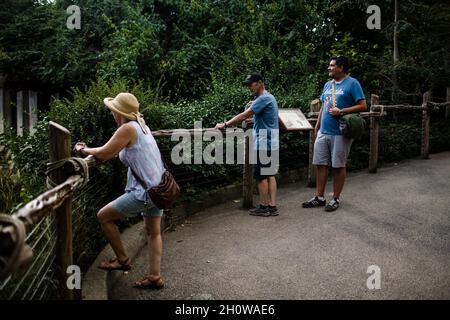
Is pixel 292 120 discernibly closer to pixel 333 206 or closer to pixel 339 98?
pixel 339 98

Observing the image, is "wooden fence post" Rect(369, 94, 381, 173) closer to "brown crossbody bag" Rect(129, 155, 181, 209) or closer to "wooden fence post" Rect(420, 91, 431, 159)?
"wooden fence post" Rect(420, 91, 431, 159)

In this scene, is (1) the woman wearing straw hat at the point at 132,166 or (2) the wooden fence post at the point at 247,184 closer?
(1) the woman wearing straw hat at the point at 132,166

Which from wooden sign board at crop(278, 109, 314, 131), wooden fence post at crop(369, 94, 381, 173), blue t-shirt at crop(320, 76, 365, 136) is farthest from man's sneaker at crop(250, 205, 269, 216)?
wooden fence post at crop(369, 94, 381, 173)

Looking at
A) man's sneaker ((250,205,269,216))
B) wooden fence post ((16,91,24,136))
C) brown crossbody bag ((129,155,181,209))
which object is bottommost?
man's sneaker ((250,205,269,216))

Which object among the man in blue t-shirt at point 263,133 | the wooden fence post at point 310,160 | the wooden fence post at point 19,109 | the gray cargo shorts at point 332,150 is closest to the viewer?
the man in blue t-shirt at point 263,133

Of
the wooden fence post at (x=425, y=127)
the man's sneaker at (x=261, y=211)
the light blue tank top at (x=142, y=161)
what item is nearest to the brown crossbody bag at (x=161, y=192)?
the light blue tank top at (x=142, y=161)

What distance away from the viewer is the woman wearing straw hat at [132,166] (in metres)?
3.51

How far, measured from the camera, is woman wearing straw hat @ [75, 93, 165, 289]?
11.5ft

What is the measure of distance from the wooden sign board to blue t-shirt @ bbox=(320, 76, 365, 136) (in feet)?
1.64

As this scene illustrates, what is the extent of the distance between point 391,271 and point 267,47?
25.6ft

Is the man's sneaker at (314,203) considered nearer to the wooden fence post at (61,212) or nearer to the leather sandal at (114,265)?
the leather sandal at (114,265)

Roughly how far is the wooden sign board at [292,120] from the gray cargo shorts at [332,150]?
17.7 inches

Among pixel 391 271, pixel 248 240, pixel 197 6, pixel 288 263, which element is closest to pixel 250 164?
pixel 248 240

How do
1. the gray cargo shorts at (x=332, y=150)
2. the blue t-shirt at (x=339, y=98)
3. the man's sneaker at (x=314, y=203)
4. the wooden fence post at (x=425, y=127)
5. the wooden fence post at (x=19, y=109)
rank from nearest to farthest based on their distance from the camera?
the blue t-shirt at (x=339, y=98), the gray cargo shorts at (x=332, y=150), the man's sneaker at (x=314, y=203), the wooden fence post at (x=19, y=109), the wooden fence post at (x=425, y=127)
